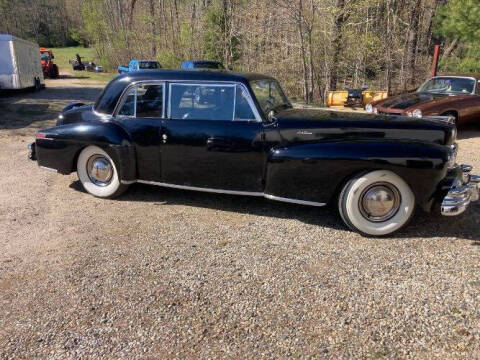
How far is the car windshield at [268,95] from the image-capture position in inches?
164

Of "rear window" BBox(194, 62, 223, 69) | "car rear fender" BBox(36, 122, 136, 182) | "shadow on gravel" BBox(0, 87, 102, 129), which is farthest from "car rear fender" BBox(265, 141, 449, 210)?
"rear window" BBox(194, 62, 223, 69)

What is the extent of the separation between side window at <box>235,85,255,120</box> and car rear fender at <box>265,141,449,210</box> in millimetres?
493

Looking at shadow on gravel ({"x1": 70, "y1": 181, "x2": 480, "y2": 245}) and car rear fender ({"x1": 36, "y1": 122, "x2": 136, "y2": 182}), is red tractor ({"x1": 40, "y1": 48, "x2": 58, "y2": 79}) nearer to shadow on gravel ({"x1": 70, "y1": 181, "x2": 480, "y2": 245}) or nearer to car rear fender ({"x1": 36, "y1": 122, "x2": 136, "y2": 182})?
shadow on gravel ({"x1": 70, "y1": 181, "x2": 480, "y2": 245})

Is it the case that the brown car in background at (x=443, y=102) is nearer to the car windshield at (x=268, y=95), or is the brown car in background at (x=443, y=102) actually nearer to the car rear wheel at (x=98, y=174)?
the car windshield at (x=268, y=95)

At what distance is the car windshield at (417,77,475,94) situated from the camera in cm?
901

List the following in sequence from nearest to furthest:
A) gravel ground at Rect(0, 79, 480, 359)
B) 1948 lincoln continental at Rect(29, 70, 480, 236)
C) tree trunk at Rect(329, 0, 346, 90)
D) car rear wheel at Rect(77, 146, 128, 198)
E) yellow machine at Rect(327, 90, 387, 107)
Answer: gravel ground at Rect(0, 79, 480, 359) → 1948 lincoln continental at Rect(29, 70, 480, 236) → car rear wheel at Rect(77, 146, 128, 198) → yellow machine at Rect(327, 90, 387, 107) → tree trunk at Rect(329, 0, 346, 90)

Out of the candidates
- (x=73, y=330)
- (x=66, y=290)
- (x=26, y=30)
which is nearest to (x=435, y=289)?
(x=73, y=330)

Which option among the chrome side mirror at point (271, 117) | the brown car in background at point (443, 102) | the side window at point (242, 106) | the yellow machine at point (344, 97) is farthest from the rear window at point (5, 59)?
the chrome side mirror at point (271, 117)

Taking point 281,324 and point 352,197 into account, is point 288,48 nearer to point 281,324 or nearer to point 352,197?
point 352,197

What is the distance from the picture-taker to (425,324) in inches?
97.4

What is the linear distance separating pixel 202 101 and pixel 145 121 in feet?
2.38

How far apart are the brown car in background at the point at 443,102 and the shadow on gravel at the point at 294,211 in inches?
161

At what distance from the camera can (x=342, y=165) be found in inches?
144

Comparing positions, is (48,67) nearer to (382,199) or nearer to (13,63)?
(13,63)
